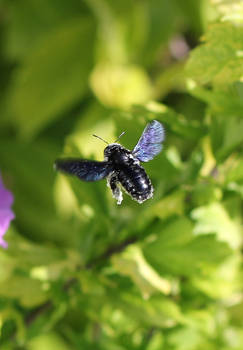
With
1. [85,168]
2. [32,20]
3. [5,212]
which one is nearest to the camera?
[85,168]

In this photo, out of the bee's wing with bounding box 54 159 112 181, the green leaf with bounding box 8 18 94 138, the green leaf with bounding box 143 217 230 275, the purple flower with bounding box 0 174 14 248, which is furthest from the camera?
the green leaf with bounding box 8 18 94 138

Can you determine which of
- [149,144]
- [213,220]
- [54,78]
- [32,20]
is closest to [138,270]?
[213,220]

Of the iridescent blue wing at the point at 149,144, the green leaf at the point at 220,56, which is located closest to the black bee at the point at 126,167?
the iridescent blue wing at the point at 149,144

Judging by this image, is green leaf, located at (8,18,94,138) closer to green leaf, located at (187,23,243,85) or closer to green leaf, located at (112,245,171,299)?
green leaf, located at (112,245,171,299)

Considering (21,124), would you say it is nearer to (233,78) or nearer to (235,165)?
(235,165)

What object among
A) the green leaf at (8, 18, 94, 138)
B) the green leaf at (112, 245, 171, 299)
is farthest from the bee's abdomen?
the green leaf at (8, 18, 94, 138)

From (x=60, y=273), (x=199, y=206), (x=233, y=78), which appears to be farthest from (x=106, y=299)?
(x=233, y=78)

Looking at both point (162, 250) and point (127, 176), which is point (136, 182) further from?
point (162, 250)

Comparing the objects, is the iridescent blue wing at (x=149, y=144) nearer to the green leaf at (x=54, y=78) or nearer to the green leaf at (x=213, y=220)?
the green leaf at (x=213, y=220)
